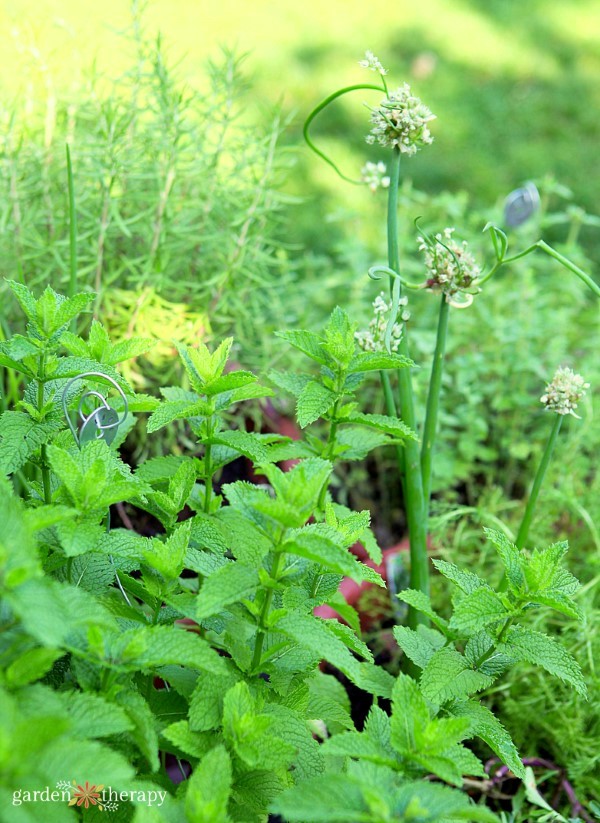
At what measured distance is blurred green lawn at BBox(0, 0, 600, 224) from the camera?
348cm

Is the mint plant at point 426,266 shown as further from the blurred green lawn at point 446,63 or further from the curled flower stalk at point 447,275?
the blurred green lawn at point 446,63

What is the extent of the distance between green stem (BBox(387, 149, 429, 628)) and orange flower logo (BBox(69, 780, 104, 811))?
25.3 inches

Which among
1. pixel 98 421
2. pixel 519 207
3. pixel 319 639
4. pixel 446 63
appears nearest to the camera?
pixel 319 639

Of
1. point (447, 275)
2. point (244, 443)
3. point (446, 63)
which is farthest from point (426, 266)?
point (446, 63)

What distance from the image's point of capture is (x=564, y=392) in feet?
4.19

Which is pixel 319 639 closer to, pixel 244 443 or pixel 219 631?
pixel 219 631

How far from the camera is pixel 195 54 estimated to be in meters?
3.64

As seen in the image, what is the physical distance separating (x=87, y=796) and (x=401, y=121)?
954 mm

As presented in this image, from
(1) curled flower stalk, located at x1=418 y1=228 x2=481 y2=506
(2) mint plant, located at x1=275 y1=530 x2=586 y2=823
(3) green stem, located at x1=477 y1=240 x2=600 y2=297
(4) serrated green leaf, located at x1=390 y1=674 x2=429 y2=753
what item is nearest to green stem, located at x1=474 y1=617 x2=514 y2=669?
(2) mint plant, located at x1=275 y1=530 x2=586 y2=823

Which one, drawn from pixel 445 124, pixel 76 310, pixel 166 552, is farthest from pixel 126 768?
pixel 445 124

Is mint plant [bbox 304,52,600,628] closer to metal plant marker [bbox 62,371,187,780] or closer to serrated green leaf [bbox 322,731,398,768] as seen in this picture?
metal plant marker [bbox 62,371,187,780]

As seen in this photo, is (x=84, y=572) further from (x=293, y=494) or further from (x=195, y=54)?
(x=195, y=54)

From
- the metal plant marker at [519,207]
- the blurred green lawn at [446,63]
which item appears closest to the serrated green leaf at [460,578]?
the metal plant marker at [519,207]

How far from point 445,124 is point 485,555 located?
254 centimetres
